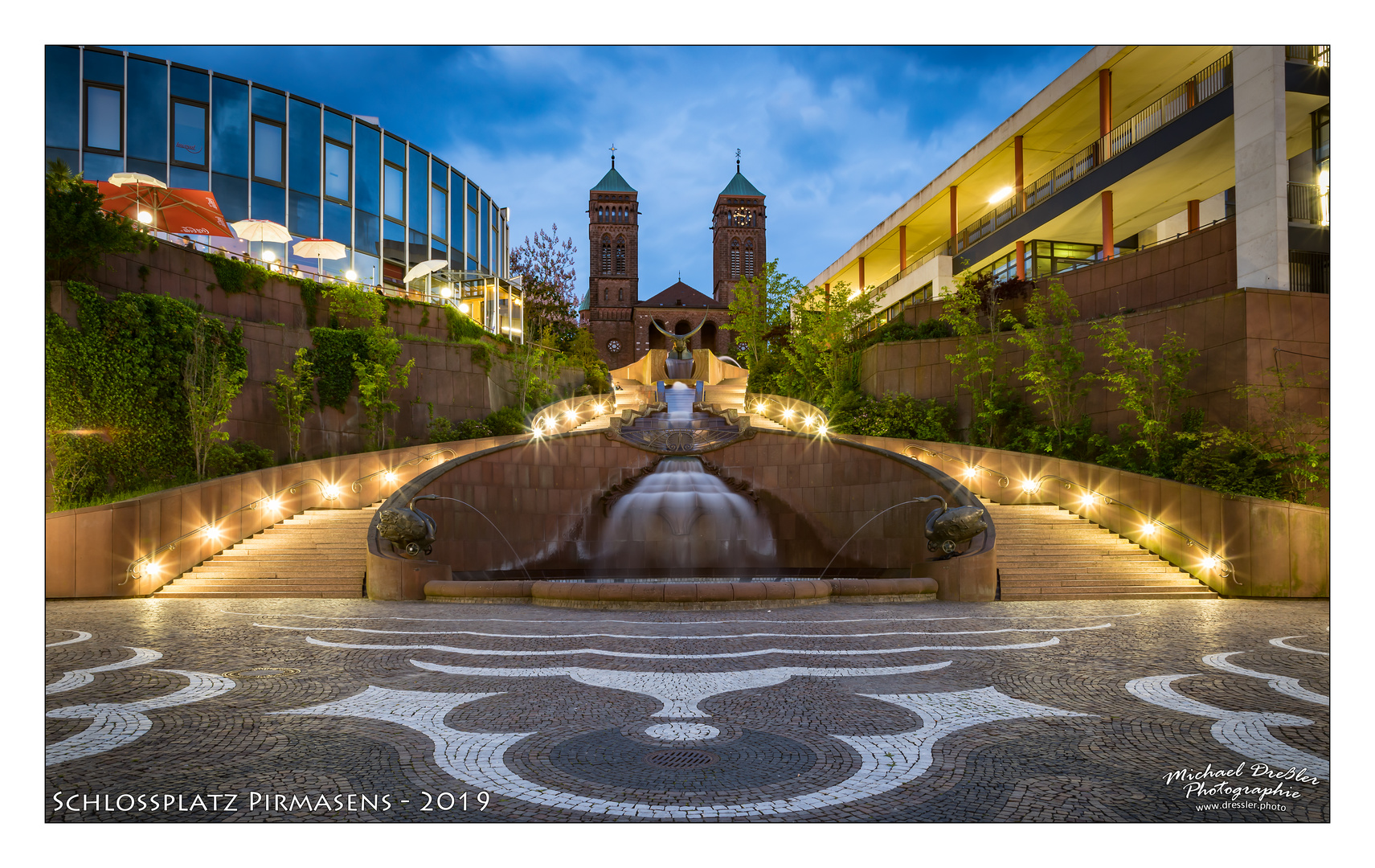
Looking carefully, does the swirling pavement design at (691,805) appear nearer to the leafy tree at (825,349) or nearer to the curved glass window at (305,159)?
the leafy tree at (825,349)

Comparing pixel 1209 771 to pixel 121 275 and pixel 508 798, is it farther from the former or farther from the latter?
pixel 121 275

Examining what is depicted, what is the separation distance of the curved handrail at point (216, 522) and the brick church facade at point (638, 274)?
73017 mm

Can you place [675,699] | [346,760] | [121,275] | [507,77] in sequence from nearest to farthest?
[346,760] < [507,77] < [675,699] < [121,275]

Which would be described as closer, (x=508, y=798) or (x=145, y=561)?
(x=508, y=798)

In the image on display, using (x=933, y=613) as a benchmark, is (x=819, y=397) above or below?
above

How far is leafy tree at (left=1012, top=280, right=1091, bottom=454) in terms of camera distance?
1984 centimetres

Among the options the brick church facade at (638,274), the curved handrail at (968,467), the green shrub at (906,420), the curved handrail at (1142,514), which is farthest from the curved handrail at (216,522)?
the brick church facade at (638,274)

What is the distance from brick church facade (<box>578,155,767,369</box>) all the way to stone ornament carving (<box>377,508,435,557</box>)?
78642mm

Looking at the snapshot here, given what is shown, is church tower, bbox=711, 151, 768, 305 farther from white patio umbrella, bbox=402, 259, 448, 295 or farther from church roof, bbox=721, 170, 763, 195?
white patio umbrella, bbox=402, 259, 448, 295

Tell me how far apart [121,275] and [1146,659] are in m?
23.9

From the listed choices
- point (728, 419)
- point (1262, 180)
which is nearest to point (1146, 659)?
point (1262, 180)

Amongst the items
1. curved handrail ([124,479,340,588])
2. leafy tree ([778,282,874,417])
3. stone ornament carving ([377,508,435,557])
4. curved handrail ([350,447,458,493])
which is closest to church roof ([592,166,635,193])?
leafy tree ([778,282,874,417])

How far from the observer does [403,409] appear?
85.3 ft

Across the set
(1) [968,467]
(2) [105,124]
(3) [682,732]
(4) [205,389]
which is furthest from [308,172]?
(3) [682,732]
